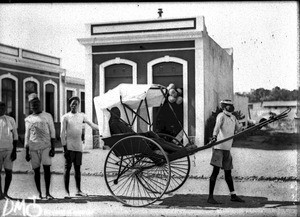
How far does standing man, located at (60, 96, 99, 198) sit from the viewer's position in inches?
235

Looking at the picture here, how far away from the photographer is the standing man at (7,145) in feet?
19.6

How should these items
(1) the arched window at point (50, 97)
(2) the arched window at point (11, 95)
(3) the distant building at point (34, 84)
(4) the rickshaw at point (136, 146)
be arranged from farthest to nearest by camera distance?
1. (2) the arched window at point (11, 95)
2. (1) the arched window at point (50, 97)
3. (3) the distant building at point (34, 84)
4. (4) the rickshaw at point (136, 146)

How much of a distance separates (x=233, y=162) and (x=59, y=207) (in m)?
2.74

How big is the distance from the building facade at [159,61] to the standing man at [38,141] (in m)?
0.71

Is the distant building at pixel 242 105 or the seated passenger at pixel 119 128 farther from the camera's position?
the distant building at pixel 242 105

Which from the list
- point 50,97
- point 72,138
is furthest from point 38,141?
point 50,97

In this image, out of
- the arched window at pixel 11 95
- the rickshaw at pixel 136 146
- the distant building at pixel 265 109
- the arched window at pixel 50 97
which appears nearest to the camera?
the rickshaw at pixel 136 146

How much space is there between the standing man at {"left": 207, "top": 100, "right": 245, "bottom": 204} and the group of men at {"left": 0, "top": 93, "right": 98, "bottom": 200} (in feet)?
6.44

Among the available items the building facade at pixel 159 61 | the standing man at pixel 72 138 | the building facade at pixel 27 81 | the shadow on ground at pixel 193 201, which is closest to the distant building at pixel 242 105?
the building facade at pixel 159 61

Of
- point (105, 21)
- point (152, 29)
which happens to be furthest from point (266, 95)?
point (105, 21)

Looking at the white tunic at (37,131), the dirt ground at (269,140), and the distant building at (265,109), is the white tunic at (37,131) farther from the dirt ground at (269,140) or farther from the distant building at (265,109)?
the distant building at (265,109)

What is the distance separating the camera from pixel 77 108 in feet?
19.8

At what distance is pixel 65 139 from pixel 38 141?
1.41ft

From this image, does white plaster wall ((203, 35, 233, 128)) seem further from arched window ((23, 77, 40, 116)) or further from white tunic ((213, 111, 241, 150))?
arched window ((23, 77, 40, 116))
